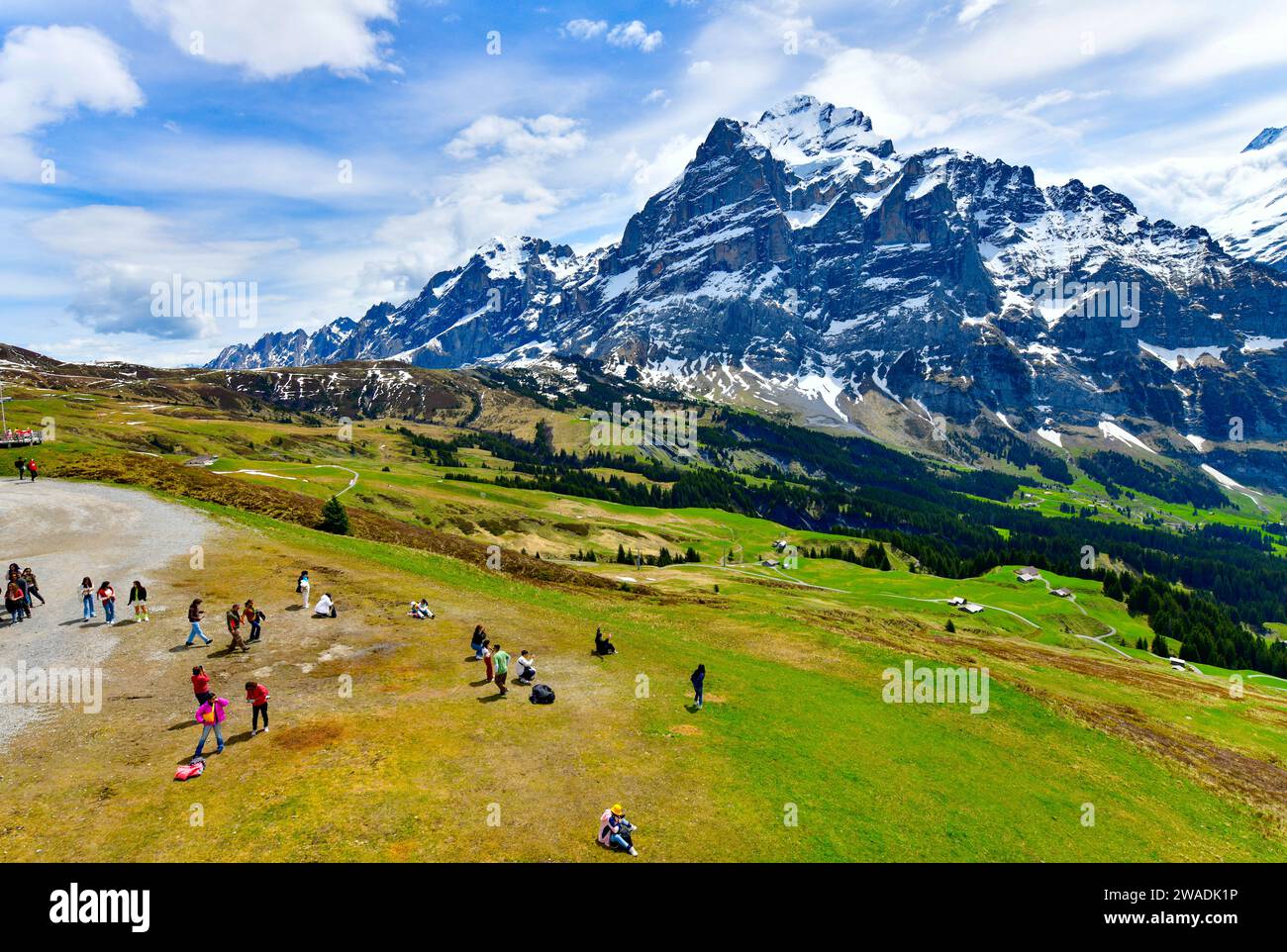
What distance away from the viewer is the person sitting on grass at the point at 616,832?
2083 cm

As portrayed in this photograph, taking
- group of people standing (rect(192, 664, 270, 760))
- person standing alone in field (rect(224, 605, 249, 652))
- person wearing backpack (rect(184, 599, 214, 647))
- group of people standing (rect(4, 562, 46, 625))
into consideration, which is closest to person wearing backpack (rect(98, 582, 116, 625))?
group of people standing (rect(4, 562, 46, 625))

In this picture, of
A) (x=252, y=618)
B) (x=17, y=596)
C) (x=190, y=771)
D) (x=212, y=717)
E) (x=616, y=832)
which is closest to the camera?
(x=616, y=832)

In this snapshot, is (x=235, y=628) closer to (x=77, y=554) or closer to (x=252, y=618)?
(x=252, y=618)

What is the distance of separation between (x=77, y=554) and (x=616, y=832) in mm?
47947

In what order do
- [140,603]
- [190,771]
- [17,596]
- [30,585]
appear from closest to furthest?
[190,771], [17,596], [140,603], [30,585]

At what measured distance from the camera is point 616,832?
68.6 ft

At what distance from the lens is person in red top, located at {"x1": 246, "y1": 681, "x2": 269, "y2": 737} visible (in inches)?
981

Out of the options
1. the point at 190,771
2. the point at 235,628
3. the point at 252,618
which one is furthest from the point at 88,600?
the point at 190,771

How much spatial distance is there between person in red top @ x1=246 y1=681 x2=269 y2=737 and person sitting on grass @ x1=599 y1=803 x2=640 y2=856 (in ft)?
48.0

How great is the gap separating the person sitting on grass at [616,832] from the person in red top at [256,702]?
48.0ft

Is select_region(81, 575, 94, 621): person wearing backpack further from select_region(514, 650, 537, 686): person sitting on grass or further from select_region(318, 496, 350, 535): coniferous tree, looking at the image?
select_region(318, 496, 350, 535): coniferous tree
